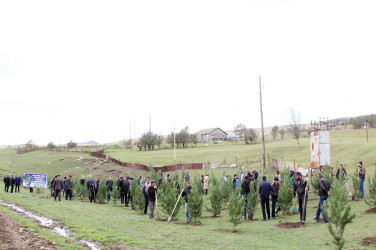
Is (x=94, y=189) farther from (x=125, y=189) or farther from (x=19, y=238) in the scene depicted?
(x=19, y=238)

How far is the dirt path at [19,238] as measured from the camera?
9.08 metres

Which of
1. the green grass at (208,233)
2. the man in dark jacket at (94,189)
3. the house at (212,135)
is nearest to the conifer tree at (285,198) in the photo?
the green grass at (208,233)

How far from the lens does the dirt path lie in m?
9.08

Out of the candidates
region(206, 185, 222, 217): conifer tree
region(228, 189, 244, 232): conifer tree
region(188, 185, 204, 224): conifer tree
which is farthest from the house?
region(228, 189, 244, 232): conifer tree

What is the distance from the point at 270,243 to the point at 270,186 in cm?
427

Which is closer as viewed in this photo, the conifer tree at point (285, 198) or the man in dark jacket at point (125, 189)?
the conifer tree at point (285, 198)

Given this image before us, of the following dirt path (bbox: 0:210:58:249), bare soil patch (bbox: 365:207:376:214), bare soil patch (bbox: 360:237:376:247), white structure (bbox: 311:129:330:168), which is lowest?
bare soil patch (bbox: 365:207:376:214)

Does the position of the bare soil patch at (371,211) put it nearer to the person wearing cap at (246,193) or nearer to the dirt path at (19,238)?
Result: the person wearing cap at (246,193)

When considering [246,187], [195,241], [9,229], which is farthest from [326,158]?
[9,229]

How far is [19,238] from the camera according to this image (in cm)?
996

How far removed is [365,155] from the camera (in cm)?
3316

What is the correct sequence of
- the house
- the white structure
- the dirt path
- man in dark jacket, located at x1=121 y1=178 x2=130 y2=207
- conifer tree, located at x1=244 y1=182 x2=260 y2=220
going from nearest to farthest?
1. the dirt path
2. conifer tree, located at x1=244 y1=182 x2=260 y2=220
3. man in dark jacket, located at x1=121 y1=178 x2=130 y2=207
4. the white structure
5. the house

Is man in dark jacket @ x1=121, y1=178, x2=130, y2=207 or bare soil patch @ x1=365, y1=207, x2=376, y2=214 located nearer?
bare soil patch @ x1=365, y1=207, x2=376, y2=214

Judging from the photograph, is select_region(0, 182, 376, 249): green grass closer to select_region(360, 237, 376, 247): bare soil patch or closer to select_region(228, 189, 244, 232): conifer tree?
select_region(360, 237, 376, 247): bare soil patch
